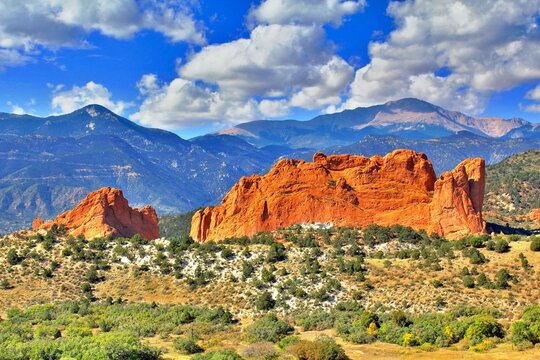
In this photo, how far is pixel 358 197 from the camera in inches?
3568

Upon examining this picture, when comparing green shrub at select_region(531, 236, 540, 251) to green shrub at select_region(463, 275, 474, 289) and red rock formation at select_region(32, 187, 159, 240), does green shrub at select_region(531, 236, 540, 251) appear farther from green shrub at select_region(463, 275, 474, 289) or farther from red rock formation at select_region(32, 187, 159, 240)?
red rock formation at select_region(32, 187, 159, 240)

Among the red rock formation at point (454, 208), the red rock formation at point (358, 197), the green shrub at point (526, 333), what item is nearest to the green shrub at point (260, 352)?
the green shrub at point (526, 333)

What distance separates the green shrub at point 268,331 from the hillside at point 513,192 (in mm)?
98683

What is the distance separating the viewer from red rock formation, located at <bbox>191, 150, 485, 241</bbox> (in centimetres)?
8594

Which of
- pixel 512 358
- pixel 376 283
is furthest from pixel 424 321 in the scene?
pixel 376 283

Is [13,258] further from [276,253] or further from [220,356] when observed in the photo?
[220,356]

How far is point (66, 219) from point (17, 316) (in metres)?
39.6

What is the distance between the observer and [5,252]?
82125mm

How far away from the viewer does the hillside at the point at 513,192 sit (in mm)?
146625

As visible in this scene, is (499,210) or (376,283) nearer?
(376,283)

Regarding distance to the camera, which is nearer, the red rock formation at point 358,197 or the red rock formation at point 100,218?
the red rock formation at point 358,197

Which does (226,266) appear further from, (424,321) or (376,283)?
(424,321)

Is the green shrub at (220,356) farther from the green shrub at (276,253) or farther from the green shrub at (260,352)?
the green shrub at (276,253)

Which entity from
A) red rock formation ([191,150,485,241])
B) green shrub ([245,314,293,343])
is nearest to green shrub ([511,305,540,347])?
green shrub ([245,314,293,343])
